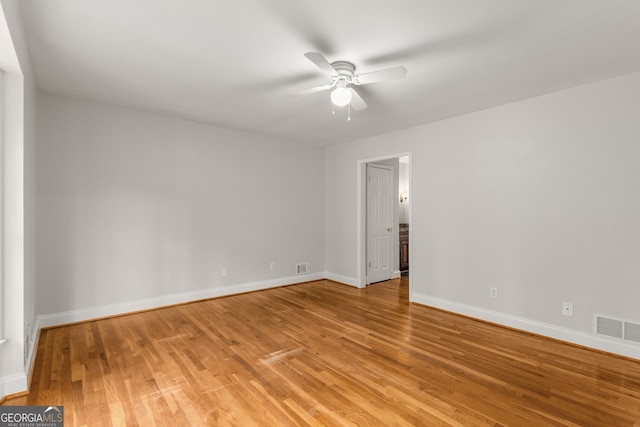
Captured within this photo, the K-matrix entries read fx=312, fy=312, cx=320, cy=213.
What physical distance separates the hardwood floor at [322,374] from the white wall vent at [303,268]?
1.84 m

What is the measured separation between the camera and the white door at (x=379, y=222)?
554 cm

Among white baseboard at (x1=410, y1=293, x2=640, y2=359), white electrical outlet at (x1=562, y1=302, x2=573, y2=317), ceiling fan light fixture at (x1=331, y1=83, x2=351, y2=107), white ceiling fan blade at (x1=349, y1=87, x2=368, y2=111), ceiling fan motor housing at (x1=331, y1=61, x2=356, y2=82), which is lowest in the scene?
white baseboard at (x1=410, y1=293, x2=640, y2=359)

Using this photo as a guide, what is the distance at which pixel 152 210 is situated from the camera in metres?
4.04

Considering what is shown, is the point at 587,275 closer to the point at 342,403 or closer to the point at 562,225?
the point at 562,225

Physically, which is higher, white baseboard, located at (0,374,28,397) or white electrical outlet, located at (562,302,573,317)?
white electrical outlet, located at (562,302,573,317)

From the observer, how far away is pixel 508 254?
11.7 ft

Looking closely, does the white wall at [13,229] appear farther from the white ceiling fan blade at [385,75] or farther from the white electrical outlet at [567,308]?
the white electrical outlet at [567,308]

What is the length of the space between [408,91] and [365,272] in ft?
10.4

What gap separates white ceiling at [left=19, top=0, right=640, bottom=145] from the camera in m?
1.92

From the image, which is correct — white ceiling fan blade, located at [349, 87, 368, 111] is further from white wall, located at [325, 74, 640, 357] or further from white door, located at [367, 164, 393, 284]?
white door, located at [367, 164, 393, 284]

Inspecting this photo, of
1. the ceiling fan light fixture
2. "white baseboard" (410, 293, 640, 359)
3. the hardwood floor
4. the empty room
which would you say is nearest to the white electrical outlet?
the empty room

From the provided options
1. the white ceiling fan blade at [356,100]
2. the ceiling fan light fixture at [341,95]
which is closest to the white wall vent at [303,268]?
the white ceiling fan blade at [356,100]

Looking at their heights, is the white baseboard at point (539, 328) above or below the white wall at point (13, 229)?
below

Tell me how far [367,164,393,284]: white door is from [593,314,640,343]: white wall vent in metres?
3.11
